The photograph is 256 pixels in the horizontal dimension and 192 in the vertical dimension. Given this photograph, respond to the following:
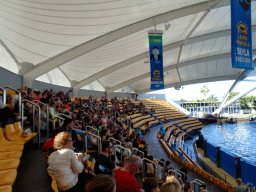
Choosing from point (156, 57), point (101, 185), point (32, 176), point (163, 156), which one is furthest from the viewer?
point (156, 57)

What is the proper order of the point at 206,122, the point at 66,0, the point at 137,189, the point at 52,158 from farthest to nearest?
the point at 206,122 < the point at 66,0 < the point at 52,158 < the point at 137,189

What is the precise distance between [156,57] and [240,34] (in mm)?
5406

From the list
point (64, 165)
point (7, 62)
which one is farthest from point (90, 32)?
point (64, 165)

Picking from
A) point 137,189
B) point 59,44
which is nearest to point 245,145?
point 59,44

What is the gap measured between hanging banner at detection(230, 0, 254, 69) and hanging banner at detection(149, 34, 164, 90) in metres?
5.08

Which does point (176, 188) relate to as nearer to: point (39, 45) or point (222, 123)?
point (39, 45)

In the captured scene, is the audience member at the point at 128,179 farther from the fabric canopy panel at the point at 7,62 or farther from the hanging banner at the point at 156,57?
the fabric canopy panel at the point at 7,62

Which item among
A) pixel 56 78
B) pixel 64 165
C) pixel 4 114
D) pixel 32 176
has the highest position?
pixel 56 78

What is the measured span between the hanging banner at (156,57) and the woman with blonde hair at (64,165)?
31.9 feet

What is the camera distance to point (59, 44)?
10.9 m

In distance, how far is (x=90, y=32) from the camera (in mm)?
10750

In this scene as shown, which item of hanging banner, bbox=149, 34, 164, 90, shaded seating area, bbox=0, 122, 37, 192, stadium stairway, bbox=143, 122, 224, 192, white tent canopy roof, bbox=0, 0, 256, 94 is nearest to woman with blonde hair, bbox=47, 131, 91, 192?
shaded seating area, bbox=0, 122, 37, 192

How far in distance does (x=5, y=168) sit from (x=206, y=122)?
32.5 metres

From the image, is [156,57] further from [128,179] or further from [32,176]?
[128,179]
